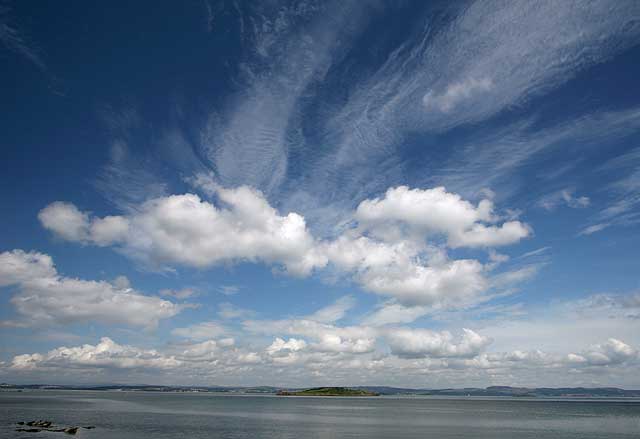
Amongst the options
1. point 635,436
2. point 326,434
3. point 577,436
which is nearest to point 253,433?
point 326,434

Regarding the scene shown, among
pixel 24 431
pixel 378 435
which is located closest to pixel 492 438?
pixel 378 435

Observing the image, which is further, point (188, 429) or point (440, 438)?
point (188, 429)

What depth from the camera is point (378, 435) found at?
8600cm

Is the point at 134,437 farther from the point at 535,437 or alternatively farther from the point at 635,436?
the point at 635,436

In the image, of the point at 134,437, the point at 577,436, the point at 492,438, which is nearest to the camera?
the point at 134,437

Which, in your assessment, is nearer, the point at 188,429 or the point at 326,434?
the point at 326,434

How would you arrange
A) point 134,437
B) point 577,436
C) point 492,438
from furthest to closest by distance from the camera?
point 577,436 → point 492,438 → point 134,437

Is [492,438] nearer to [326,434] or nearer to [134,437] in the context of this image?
[326,434]

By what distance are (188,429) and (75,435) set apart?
24.2 metres

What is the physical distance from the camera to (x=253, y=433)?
88.4m

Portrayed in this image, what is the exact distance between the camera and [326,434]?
86875 mm

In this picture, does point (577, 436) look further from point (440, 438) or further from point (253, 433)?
point (253, 433)

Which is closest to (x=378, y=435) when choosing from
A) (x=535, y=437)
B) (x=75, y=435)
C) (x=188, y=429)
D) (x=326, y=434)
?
(x=326, y=434)

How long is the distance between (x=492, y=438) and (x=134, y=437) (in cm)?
6717
